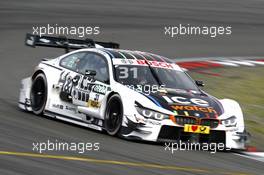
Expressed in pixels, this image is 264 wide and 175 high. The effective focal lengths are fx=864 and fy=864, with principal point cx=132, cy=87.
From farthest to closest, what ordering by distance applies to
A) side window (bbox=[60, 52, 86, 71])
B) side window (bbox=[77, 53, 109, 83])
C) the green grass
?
the green grass < side window (bbox=[60, 52, 86, 71]) < side window (bbox=[77, 53, 109, 83])

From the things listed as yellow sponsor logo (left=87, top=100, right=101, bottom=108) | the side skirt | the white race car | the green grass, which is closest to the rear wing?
the white race car

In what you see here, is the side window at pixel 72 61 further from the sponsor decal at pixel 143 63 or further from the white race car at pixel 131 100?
the sponsor decal at pixel 143 63

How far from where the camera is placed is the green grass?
1404 centimetres

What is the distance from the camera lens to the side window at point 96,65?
12.7 metres

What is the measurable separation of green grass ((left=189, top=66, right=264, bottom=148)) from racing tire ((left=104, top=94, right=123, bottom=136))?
2195 mm

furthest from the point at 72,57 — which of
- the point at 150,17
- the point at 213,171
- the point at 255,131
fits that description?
the point at 150,17

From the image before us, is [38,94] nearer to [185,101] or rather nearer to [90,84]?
[90,84]

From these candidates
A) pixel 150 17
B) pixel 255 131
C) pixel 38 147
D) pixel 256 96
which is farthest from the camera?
pixel 150 17

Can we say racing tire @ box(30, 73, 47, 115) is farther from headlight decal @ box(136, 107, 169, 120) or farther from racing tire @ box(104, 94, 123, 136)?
headlight decal @ box(136, 107, 169, 120)

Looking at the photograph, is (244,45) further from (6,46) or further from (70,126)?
(70,126)

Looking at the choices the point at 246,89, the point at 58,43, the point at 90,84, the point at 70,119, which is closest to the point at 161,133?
the point at 90,84

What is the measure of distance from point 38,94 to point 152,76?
2136mm

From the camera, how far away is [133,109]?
38.7ft

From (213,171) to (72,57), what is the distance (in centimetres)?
429
